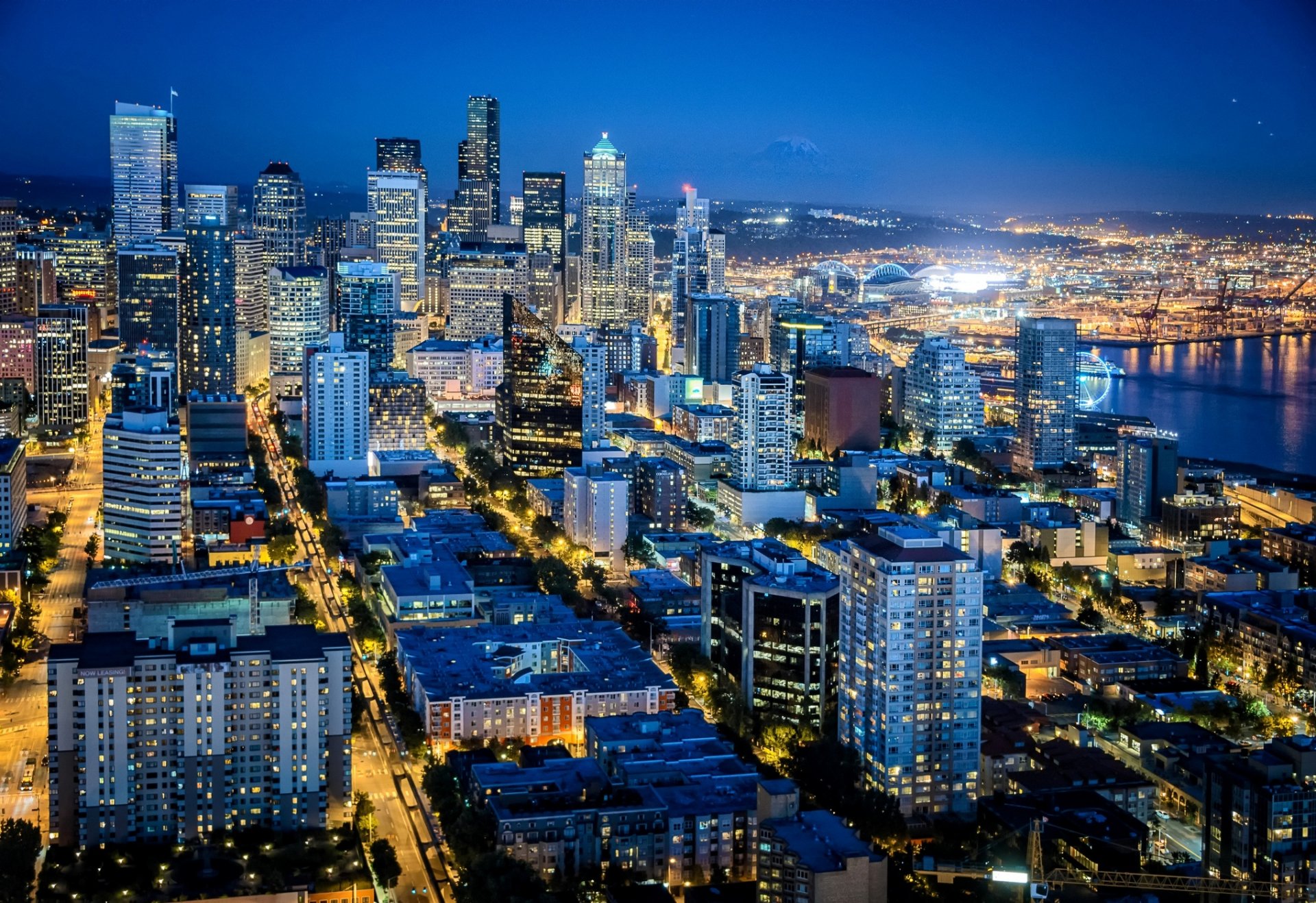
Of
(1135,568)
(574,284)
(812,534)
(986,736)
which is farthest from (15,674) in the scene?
(574,284)

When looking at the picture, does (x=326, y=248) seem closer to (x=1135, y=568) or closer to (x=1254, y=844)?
(x=1135, y=568)

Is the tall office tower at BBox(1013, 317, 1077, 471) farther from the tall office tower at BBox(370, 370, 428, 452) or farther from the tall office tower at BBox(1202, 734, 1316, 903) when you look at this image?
the tall office tower at BBox(1202, 734, 1316, 903)

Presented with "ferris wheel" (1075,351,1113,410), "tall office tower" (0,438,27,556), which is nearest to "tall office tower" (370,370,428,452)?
"tall office tower" (0,438,27,556)

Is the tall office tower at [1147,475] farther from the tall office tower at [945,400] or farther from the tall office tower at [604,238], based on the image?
the tall office tower at [604,238]

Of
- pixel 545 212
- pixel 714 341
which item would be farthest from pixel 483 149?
pixel 714 341

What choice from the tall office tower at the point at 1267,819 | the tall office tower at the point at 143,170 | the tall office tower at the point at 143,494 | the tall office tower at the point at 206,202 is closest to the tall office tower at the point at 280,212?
the tall office tower at the point at 206,202
